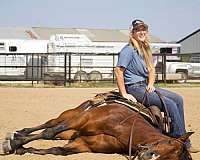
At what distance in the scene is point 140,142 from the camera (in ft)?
16.3

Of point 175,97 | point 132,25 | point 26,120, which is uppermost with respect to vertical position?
point 132,25

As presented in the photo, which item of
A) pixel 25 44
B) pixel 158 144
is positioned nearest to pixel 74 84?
pixel 25 44

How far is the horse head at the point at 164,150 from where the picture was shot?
4359 millimetres

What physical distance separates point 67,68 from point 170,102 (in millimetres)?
18385

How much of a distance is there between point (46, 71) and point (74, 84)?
3361 millimetres

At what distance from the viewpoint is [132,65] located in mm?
5883

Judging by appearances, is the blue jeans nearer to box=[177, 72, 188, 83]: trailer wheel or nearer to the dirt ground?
the dirt ground

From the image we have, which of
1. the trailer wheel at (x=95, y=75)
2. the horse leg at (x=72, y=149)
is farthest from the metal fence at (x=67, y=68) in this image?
the horse leg at (x=72, y=149)

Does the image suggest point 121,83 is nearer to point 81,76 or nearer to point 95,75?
point 81,76

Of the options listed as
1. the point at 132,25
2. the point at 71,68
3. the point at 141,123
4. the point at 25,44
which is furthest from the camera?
the point at 25,44

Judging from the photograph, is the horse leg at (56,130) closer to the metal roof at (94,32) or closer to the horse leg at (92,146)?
the horse leg at (92,146)

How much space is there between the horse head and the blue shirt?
1426 mm

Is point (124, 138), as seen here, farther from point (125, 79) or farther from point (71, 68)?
point (71, 68)

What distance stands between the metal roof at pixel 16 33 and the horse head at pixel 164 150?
105ft
